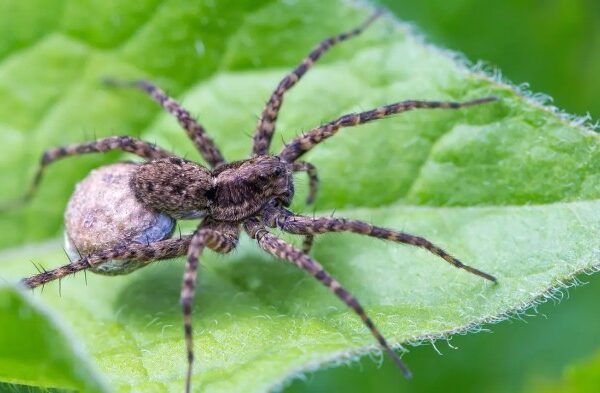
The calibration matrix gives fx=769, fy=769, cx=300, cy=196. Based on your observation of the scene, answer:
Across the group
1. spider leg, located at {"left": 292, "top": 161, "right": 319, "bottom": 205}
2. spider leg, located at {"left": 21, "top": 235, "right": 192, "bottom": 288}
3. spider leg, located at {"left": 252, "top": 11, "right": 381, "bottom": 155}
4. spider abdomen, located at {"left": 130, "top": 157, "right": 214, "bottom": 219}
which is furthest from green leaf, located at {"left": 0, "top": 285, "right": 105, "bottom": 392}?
spider leg, located at {"left": 252, "top": 11, "right": 381, "bottom": 155}

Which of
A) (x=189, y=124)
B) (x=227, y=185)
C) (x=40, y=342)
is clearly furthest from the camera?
(x=189, y=124)

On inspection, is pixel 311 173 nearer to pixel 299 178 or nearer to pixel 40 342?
pixel 299 178

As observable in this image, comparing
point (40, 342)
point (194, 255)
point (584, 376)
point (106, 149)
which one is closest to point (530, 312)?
point (584, 376)

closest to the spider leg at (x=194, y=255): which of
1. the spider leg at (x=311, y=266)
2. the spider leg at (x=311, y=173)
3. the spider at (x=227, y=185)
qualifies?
the spider at (x=227, y=185)

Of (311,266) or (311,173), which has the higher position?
(311,173)

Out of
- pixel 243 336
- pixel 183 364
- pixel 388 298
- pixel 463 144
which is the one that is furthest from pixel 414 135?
pixel 183 364

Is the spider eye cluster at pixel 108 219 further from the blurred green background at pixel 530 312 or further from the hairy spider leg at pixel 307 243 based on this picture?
the blurred green background at pixel 530 312
